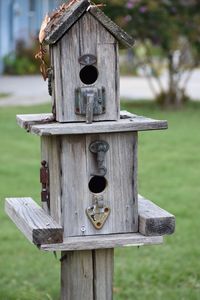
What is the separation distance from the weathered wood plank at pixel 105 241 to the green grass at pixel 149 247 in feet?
4.84

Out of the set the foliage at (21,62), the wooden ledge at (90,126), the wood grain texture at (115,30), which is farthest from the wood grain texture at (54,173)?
the foliage at (21,62)

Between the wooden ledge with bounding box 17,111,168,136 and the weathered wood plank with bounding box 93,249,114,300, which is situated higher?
the wooden ledge with bounding box 17,111,168,136

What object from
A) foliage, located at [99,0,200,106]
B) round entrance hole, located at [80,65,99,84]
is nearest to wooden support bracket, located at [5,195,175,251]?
round entrance hole, located at [80,65,99,84]

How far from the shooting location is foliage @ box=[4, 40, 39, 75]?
29.9 m

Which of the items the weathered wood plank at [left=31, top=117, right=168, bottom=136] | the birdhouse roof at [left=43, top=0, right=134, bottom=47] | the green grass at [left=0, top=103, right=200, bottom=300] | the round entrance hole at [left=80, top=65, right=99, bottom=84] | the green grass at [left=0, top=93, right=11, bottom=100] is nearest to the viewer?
the weathered wood plank at [left=31, top=117, right=168, bottom=136]

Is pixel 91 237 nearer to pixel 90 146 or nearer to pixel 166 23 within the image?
pixel 90 146

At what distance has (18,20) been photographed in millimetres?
33188

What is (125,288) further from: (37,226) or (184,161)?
(184,161)

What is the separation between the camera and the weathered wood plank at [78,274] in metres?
4.42

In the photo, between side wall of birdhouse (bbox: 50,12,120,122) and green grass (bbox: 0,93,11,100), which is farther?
green grass (bbox: 0,93,11,100)

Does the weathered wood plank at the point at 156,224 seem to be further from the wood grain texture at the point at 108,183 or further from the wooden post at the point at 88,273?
the wooden post at the point at 88,273

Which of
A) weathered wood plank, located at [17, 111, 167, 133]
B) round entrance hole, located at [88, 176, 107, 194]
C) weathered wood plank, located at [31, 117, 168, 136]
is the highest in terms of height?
weathered wood plank, located at [17, 111, 167, 133]

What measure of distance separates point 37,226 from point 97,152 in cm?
43

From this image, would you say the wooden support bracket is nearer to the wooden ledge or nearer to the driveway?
the wooden ledge
